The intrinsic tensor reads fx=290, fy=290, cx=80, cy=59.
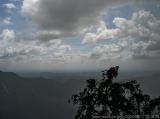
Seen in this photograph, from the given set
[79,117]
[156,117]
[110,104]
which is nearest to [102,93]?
[110,104]

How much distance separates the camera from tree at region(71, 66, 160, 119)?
71.8 feet

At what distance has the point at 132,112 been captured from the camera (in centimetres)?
2227

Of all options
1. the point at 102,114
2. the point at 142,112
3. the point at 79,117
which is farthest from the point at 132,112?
the point at 79,117

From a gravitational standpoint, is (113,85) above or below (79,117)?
above

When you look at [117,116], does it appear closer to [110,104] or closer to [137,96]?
[110,104]

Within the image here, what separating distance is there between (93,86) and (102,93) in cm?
108

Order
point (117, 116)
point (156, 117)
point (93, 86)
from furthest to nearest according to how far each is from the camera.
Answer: point (93, 86) < point (117, 116) < point (156, 117)

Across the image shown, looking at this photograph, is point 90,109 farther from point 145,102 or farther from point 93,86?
point 145,102

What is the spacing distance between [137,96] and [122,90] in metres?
1.30

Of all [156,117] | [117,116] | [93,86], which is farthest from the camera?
[93,86]

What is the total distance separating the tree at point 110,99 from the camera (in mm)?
21870

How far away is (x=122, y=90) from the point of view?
22.5 metres

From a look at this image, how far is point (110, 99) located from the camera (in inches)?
865

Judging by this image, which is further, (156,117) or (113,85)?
(113,85)
